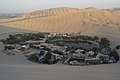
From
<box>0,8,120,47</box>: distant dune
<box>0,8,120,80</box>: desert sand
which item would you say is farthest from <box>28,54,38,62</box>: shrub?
<box>0,8,120,47</box>: distant dune

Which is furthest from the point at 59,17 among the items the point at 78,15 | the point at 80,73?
the point at 80,73

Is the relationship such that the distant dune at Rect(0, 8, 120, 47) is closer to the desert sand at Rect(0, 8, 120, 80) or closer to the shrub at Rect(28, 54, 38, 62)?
the desert sand at Rect(0, 8, 120, 80)

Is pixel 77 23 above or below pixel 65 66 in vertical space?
above

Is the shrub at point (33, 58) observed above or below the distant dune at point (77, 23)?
below

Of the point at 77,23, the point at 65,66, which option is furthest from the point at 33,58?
the point at 77,23

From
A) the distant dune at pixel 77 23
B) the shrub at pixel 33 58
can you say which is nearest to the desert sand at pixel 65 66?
the distant dune at pixel 77 23

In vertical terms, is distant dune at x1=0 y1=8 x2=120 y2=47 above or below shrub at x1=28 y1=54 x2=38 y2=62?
above

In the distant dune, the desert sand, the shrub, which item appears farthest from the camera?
the distant dune

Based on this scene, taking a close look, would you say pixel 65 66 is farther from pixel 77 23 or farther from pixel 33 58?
pixel 77 23

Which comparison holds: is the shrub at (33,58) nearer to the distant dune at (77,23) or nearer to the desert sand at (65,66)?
the desert sand at (65,66)

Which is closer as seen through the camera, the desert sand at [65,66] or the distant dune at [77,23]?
the desert sand at [65,66]

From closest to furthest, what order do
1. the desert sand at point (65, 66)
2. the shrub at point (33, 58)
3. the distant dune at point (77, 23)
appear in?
the desert sand at point (65, 66), the shrub at point (33, 58), the distant dune at point (77, 23)
